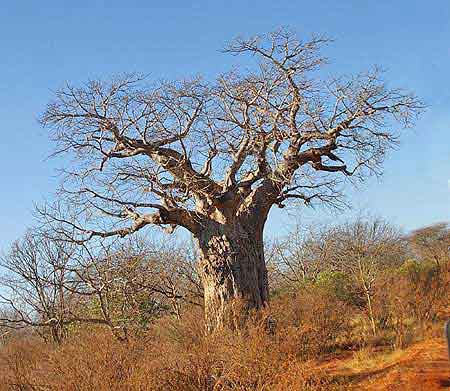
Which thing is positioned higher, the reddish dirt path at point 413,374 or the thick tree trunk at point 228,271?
A: the thick tree trunk at point 228,271

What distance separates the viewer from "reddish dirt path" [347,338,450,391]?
300 inches

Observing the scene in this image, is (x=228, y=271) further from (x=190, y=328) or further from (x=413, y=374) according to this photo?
(x=413, y=374)

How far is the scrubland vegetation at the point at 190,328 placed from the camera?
679cm

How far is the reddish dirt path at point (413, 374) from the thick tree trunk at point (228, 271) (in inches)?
118

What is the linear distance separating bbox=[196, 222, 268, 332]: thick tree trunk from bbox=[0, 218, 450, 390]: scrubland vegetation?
1.38ft

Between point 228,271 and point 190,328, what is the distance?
1.69 metres

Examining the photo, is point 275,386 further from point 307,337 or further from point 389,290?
point 389,290

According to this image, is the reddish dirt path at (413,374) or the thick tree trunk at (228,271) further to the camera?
→ the thick tree trunk at (228,271)

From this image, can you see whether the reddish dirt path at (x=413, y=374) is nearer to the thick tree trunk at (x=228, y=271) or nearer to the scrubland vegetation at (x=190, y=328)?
the scrubland vegetation at (x=190, y=328)

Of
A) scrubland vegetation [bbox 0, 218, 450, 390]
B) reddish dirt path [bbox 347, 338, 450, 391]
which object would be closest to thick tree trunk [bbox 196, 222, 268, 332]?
scrubland vegetation [bbox 0, 218, 450, 390]

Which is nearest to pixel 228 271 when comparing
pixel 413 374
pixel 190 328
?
pixel 190 328

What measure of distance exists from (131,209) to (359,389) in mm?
6195

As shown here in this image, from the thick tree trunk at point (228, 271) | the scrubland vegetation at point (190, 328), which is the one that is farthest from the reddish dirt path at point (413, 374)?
the thick tree trunk at point (228, 271)

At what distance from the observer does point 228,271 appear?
11.3 metres
